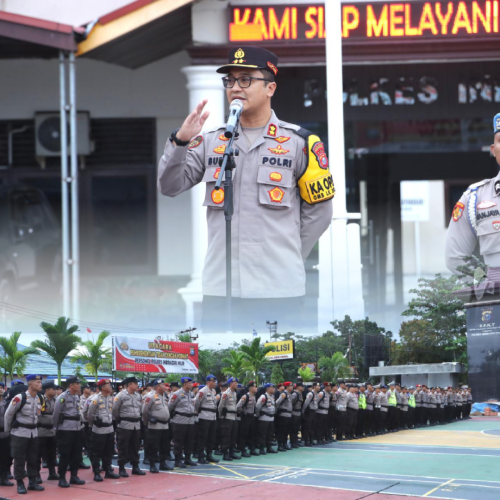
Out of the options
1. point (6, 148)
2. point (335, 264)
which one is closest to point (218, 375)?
point (6, 148)

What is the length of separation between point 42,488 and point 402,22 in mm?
7218

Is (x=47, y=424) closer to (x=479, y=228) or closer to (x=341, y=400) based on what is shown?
(x=341, y=400)

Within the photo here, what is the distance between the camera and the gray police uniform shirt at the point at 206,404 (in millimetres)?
12594

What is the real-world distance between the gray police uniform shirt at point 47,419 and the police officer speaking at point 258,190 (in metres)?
8.55

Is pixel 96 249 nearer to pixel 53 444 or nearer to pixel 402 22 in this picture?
pixel 53 444

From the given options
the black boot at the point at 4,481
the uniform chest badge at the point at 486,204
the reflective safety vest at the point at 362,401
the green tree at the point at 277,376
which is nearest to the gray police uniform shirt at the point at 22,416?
the black boot at the point at 4,481

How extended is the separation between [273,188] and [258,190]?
0.13ft

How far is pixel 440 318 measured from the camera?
4285 mm

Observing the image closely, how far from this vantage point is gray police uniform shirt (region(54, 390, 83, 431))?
10242mm

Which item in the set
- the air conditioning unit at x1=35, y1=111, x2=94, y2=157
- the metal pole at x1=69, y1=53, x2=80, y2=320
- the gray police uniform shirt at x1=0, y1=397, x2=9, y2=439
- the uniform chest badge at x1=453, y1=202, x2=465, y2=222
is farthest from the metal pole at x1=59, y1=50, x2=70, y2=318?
the uniform chest badge at x1=453, y1=202, x2=465, y2=222

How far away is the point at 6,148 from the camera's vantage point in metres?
11.5

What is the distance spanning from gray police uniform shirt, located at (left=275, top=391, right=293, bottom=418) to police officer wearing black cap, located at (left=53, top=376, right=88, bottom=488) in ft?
16.3

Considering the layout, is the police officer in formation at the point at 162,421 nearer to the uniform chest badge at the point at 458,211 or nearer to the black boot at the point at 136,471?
the black boot at the point at 136,471

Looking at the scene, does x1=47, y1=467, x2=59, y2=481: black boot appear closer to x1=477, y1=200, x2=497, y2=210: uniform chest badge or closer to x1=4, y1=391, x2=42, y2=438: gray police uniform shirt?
x1=4, y1=391, x2=42, y2=438: gray police uniform shirt
